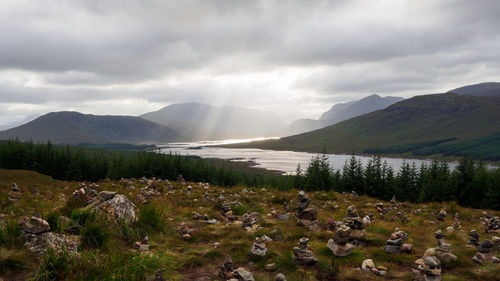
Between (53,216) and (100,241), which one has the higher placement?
(53,216)

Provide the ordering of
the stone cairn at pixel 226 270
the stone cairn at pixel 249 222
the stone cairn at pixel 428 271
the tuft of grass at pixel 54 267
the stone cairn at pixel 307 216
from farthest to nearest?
1. the stone cairn at pixel 249 222
2. the stone cairn at pixel 307 216
3. the stone cairn at pixel 226 270
4. the stone cairn at pixel 428 271
5. the tuft of grass at pixel 54 267

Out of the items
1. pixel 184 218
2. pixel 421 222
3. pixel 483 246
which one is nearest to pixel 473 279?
pixel 483 246

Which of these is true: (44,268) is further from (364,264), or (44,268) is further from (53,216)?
(364,264)

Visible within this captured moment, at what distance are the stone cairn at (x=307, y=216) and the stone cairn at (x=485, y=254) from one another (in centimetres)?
518

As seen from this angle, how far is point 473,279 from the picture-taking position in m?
6.78

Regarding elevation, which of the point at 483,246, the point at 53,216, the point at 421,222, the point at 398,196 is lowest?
the point at 398,196

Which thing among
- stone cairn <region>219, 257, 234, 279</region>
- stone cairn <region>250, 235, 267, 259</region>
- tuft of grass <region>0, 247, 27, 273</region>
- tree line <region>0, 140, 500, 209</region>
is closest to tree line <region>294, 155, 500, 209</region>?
tree line <region>0, 140, 500, 209</region>

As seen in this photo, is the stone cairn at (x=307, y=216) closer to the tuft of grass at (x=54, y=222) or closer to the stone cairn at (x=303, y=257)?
the stone cairn at (x=303, y=257)

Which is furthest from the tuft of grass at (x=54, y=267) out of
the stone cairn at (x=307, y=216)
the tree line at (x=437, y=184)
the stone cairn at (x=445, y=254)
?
the tree line at (x=437, y=184)

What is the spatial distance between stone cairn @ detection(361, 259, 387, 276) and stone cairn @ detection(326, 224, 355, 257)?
0.63 metres

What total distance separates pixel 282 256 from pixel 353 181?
68.8 metres

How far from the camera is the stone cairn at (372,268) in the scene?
7109mm

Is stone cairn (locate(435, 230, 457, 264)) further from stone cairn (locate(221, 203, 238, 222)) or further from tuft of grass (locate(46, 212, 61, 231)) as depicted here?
tuft of grass (locate(46, 212, 61, 231))

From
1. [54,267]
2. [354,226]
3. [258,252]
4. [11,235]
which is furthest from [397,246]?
[11,235]
